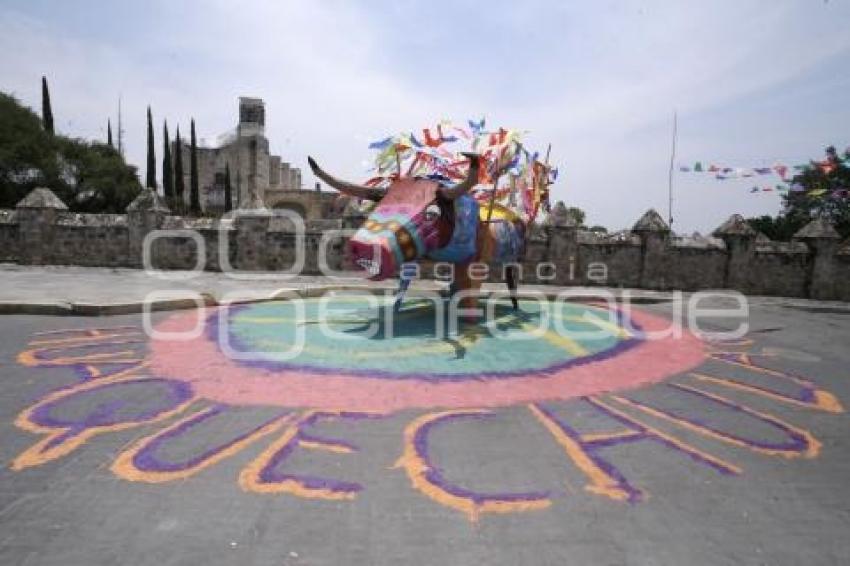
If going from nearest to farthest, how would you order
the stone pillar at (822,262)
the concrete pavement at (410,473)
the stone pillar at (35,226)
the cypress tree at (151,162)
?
the concrete pavement at (410,473) → the stone pillar at (35,226) → the stone pillar at (822,262) → the cypress tree at (151,162)

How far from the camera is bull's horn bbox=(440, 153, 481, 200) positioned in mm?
6852

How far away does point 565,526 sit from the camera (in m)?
3.04

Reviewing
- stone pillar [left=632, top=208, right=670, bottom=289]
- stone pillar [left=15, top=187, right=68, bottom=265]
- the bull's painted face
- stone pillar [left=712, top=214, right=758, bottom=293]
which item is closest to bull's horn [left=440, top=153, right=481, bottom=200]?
the bull's painted face

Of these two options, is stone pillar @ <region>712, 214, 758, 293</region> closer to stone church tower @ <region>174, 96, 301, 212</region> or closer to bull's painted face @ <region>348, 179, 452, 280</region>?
bull's painted face @ <region>348, 179, 452, 280</region>

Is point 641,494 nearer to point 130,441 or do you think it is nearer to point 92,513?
point 92,513

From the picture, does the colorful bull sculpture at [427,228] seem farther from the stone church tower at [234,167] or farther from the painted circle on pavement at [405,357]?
the stone church tower at [234,167]

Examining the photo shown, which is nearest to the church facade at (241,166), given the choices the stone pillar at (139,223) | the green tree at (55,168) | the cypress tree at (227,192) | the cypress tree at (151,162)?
the cypress tree at (227,192)

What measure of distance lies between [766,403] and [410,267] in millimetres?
5005

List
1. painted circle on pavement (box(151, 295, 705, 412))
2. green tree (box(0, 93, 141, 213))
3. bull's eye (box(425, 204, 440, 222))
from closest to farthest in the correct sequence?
painted circle on pavement (box(151, 295, 705, 412)) → bull's eye (box(425, 204, 440, 222)) → green tree (box(0, 93, 141, 213))

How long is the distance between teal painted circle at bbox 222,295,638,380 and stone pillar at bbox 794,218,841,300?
11.1 meters

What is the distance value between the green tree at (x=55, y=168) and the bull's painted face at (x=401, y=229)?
2881 cm

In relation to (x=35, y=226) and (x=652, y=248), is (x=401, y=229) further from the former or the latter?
(x=35, y=226)

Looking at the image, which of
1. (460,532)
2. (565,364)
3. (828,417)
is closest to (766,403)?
(828,417)

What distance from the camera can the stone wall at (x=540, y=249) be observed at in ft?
56.5
